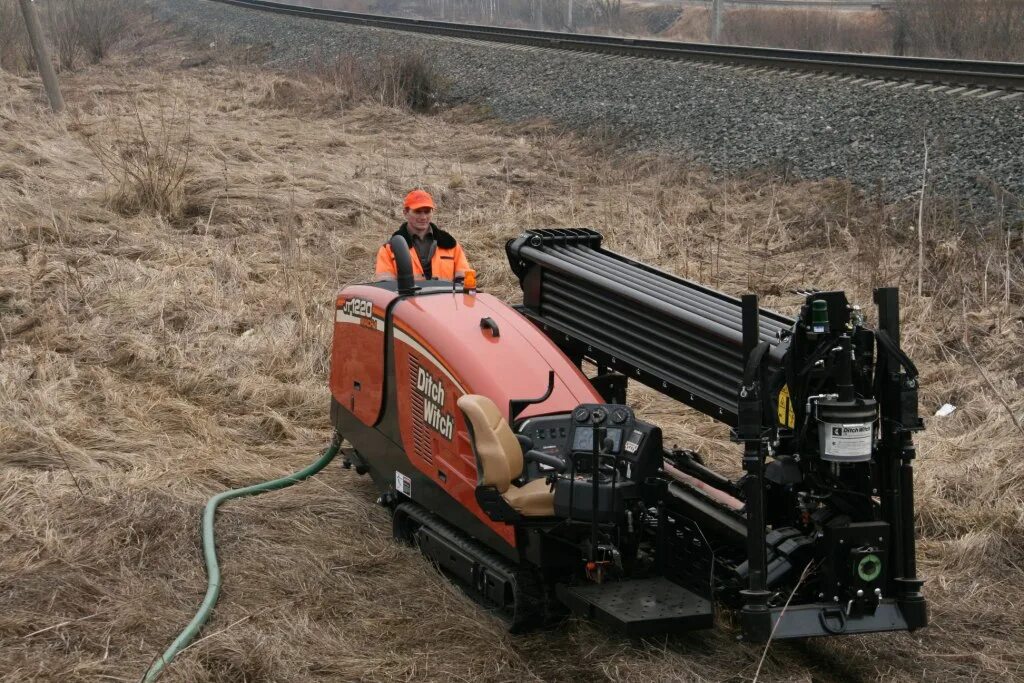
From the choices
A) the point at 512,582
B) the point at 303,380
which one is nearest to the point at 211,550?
the point at 512,582

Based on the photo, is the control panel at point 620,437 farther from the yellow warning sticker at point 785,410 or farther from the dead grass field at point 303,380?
the dead grass field at point 303,380

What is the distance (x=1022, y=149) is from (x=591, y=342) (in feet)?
24.7

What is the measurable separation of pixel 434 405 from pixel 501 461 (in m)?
0.85

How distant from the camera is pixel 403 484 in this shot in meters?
6.33

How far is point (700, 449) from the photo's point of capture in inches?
303

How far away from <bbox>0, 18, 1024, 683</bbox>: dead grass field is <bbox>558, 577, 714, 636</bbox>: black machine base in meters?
0.20

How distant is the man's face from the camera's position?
7598 millimetres

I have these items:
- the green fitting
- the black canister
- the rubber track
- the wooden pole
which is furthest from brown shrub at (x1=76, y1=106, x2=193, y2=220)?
the wooden pole

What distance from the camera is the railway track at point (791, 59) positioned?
14977 millimetres

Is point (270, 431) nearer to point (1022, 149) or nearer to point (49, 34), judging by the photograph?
point (1022, 149)

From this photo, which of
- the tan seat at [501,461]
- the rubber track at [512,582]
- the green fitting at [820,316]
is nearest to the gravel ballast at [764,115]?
the rubber track at [512,582]

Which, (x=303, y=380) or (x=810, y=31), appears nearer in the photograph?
(x=303, y=380)

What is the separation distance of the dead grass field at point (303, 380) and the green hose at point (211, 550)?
8 cm

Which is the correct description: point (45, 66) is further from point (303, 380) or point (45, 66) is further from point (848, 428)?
point (848, 428)
